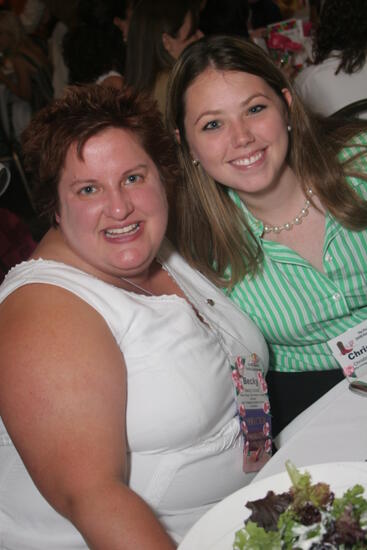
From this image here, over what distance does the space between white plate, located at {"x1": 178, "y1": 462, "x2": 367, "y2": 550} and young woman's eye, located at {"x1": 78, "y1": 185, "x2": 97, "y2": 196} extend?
33.3 inches

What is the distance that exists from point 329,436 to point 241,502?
1.18ft

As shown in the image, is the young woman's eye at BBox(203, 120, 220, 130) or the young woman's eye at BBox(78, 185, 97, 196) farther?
the young woman's eye at BBox(203, 120, 220, 130)

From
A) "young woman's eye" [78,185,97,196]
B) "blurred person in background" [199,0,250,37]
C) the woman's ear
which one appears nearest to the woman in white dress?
"young woman's eye" [78,185,97,196]

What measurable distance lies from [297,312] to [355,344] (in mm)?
→ 329

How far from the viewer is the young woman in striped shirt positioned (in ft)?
6.43

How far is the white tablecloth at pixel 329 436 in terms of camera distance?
4.22 feet

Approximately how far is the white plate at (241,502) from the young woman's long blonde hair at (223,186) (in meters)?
1.07

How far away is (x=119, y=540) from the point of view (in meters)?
1.18

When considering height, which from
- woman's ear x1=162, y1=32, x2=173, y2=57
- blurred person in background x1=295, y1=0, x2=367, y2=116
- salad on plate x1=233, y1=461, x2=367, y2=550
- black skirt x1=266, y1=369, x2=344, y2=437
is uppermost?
woman's ear x1=162, y1=32, x2=173, y2=57

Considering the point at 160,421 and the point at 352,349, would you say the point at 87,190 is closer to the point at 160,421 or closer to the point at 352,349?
the point at 160,421

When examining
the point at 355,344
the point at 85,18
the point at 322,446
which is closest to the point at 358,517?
the point at 322,446

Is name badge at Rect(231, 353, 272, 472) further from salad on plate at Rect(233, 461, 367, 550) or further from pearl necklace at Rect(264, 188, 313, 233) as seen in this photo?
salad on plate at Rect(233, 461, 367, 550)

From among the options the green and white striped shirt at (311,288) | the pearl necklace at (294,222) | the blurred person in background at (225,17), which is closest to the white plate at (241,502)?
the green and white striped shirt at (311,288)

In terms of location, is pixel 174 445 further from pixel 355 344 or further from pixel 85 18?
pixel 85 18
